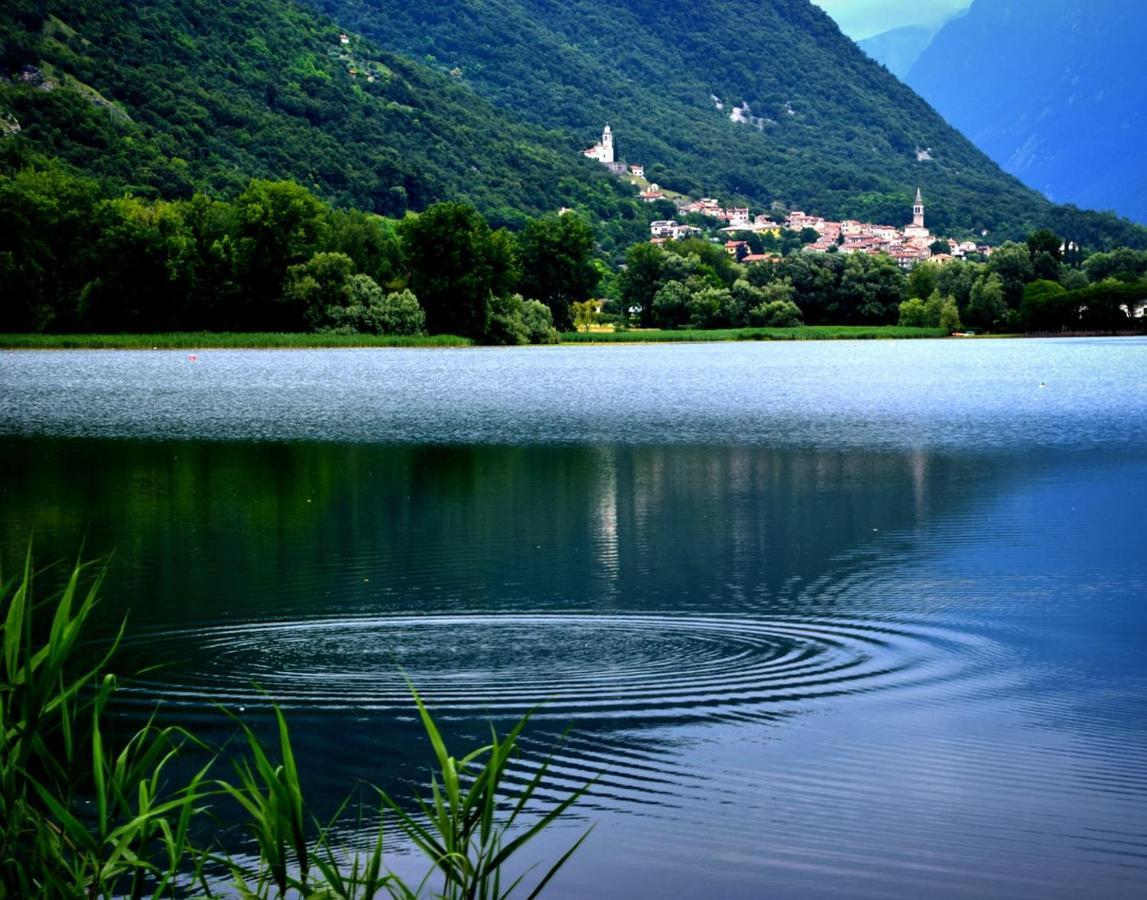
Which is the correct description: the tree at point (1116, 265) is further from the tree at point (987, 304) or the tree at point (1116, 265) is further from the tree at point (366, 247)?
the tree at point (366, 247)

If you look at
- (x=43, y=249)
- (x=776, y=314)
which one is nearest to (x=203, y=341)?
(x=43, y=249)

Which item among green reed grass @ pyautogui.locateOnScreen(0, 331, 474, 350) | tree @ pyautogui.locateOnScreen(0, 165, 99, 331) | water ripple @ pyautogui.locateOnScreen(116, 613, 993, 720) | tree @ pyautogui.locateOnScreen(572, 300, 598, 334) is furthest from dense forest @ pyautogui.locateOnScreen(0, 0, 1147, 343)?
water ripple @ pyautogui.locateOnScreen(116, 613, 993, 720)

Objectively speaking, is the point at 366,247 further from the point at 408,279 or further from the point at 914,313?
the point at 914,313

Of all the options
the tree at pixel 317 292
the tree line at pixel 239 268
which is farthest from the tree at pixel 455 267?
the tree at pixel 317 292

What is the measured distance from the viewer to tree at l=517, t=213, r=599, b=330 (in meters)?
120

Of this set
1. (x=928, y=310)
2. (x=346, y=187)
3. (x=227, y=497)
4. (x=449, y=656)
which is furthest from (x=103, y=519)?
(x=346, y=187)

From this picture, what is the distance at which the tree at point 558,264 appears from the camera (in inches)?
4732

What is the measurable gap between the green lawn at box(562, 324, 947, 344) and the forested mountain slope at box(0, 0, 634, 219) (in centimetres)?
3969

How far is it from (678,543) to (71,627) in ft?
42.8

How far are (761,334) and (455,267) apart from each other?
106 ft

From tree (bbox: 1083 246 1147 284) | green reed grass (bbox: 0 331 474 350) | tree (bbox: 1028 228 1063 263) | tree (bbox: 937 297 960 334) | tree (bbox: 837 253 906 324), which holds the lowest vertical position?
green reed grass (bbox: 0 331 474 350)

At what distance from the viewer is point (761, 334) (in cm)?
12219

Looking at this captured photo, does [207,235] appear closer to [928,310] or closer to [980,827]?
[928,310]

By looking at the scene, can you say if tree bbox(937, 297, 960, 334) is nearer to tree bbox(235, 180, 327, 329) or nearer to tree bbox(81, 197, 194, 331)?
tree bbox(235, 180, 327, 329)
